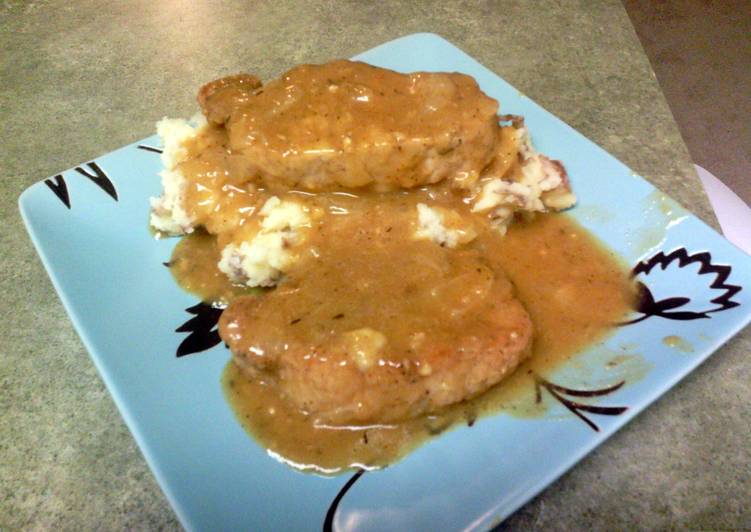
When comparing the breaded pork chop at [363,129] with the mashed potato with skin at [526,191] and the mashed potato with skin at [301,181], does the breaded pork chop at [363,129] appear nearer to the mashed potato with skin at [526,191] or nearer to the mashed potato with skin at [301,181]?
the mashed potato with skin at [301,181]

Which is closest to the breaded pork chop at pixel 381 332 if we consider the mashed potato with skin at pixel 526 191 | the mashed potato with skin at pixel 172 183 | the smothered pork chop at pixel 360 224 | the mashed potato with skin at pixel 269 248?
the smothered pork chop at pixel 360 224

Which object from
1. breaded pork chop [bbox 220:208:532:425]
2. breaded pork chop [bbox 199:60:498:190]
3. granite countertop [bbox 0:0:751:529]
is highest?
breaded pork chop [bbox 199:60:498:190]

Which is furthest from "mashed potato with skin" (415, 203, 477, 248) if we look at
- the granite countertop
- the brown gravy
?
the granite countertop

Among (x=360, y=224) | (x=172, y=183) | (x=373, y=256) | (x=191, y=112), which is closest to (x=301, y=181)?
(x=360, y=224)

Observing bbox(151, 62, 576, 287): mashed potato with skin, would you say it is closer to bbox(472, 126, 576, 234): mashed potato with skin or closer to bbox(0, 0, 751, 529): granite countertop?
bbox(472, 126, 576, 234): mashed potato with skin

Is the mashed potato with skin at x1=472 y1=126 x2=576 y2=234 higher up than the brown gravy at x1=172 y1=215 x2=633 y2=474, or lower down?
higher up

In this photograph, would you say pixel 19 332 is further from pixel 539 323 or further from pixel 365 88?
pixel 539 323

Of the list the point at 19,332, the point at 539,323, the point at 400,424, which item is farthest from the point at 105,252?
the point at 539,323

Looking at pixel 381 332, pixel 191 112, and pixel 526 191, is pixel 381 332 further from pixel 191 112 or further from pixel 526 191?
pixel 191 112
